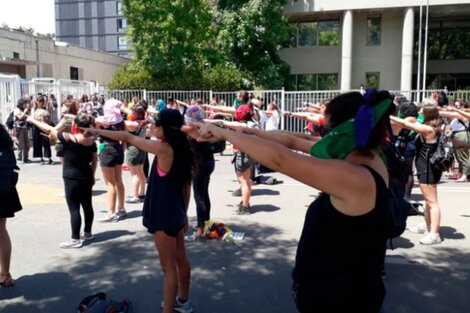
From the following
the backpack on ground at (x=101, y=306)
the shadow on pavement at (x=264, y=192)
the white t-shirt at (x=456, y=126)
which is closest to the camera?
the backpack on ground at (x=101, y=306)

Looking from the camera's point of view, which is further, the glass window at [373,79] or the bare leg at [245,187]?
the glass window at [373,79]

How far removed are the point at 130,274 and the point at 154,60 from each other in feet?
64.5

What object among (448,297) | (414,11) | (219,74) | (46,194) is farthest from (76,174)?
(414,11)

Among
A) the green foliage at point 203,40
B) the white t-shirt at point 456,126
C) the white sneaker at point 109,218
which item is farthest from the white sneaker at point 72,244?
the green foliage at point 203,40

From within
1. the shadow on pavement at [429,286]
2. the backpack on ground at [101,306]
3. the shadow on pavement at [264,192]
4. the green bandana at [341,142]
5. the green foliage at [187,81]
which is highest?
the green foliage at [187,81]

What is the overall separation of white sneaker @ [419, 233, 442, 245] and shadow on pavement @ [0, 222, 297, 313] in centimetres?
166

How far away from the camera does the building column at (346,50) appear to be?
81.5ft

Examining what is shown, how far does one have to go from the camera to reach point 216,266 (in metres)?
5.07

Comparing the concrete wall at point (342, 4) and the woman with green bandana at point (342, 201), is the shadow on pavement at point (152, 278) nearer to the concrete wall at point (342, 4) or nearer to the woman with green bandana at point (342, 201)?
the woman with green bandana at point (342, 201)

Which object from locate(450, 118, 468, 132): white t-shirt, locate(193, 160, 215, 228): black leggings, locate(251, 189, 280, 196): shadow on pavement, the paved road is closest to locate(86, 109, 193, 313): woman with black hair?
the paved road

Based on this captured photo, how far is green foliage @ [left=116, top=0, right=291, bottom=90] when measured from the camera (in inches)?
909

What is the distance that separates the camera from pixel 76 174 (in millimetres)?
5512

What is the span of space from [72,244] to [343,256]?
4.52m

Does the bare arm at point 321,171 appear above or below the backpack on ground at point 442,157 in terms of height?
above
